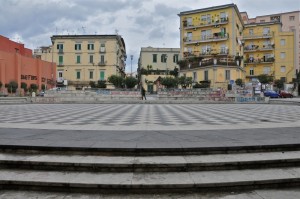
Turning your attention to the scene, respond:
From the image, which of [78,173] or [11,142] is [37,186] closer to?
[78,173]

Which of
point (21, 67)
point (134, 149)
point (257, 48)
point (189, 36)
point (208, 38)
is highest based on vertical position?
point (189, 36)

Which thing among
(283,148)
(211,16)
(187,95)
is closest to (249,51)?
(211,16)

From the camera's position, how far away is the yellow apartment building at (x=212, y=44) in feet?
155

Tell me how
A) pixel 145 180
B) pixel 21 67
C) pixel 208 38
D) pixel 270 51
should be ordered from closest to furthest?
pixel 145 180
pixel 21 67
pixel 208 38
pixel 270 51

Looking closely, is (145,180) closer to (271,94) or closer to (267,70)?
(271,94)

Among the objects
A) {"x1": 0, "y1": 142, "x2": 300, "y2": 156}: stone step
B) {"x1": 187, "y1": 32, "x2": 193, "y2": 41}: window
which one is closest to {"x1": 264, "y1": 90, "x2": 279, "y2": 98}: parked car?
Result: {"x1": 187, "y1": 32, "x2": 193, "y2": 41}: window

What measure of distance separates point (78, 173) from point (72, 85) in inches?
2523

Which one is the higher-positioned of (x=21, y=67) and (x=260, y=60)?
(x=260, y=60)

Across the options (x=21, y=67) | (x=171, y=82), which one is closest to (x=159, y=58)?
(x=171, y=82)

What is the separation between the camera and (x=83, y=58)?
66250 millimetres

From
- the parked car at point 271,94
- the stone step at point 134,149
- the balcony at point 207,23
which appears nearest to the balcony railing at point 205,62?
the balcony at point 207,23

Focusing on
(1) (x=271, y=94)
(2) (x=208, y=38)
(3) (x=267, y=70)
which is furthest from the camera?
(3) (x=267, y=70)

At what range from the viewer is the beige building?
216 ft

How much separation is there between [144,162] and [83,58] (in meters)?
64.6
